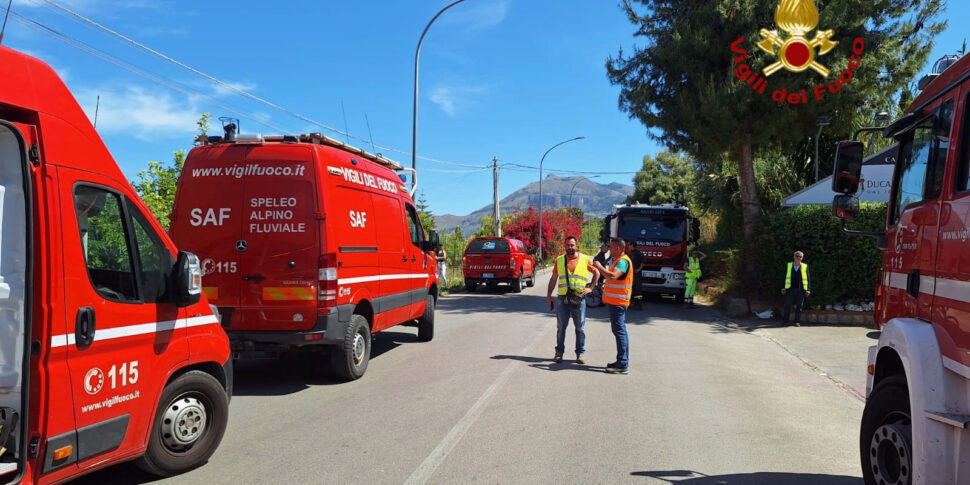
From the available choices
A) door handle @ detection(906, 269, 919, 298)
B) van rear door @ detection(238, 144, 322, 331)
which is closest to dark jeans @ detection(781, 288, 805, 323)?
door handle @ detection(906, 269, 919, 298)

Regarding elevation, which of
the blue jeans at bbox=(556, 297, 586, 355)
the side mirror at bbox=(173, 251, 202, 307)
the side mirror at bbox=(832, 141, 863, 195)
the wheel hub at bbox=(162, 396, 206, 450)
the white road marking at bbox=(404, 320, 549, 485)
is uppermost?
the side mirror at bbox=(832, 141, 863, 195)

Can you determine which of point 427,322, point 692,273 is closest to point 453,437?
point 427,322

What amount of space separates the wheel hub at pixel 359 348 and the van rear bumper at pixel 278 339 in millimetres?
666

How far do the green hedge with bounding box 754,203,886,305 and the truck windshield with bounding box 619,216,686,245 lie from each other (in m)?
3.81

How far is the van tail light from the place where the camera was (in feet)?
21.5

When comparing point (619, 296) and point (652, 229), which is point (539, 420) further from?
point (652, 229)

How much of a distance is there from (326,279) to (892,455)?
508 cm

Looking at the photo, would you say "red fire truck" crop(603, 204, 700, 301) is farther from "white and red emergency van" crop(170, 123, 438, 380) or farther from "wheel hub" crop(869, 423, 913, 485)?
"wheel hub" crop(869, 423, 913, 485)

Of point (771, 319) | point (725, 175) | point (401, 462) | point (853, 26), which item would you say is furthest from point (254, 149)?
point (725, 175)

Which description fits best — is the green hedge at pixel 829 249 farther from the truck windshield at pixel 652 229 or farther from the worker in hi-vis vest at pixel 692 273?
the truck windshield at pixel 652 229

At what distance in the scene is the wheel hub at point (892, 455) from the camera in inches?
128

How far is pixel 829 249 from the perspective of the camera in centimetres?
1394

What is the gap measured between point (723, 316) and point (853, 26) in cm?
817

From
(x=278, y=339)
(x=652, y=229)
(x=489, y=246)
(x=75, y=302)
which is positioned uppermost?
(x=652, y=229)
